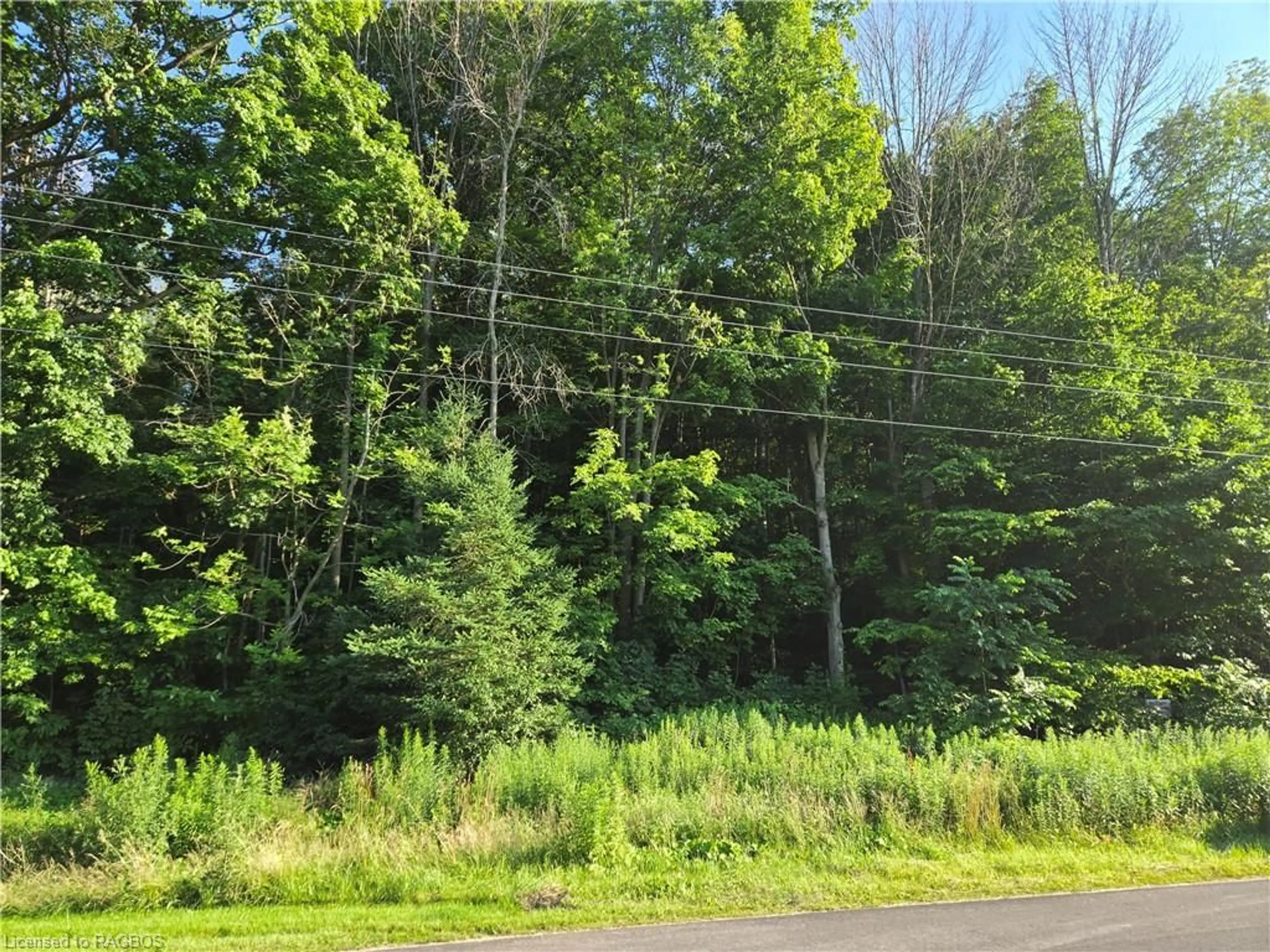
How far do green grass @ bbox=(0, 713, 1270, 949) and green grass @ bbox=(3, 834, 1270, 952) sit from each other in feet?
0.09

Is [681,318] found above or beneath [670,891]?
above

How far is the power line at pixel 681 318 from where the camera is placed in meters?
13.7

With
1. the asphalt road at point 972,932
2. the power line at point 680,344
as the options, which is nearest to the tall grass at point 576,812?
the asphalt road at point 972,932

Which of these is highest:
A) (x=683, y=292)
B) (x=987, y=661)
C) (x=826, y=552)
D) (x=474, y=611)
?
(x=683, y=292)

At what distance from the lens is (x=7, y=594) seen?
12.3 m

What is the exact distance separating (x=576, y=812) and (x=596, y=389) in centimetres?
1240

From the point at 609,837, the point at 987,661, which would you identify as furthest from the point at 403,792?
the point at 987,661

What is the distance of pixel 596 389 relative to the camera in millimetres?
18875

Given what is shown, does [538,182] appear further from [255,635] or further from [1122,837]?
[1122,837]

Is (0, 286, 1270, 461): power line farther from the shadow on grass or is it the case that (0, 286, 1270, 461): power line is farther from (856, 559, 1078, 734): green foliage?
the shadow on grass

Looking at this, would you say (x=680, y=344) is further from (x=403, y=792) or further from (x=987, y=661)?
(x=403, y=792)

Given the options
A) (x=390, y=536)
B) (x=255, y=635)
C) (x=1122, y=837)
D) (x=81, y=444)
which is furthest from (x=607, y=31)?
(x=1122, y=837)

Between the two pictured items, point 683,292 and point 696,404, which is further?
point 696,404

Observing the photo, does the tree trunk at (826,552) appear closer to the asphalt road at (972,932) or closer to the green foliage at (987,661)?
the green foliage at (987,661)
